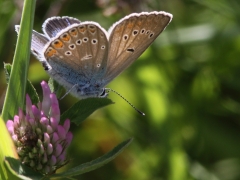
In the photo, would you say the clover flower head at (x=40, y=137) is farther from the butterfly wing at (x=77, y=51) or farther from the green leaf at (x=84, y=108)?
the butterfly wing at (x=77, y=51)

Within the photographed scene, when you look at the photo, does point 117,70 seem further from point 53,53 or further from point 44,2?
point 44,2

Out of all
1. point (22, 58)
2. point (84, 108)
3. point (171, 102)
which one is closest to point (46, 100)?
point (84, 108)

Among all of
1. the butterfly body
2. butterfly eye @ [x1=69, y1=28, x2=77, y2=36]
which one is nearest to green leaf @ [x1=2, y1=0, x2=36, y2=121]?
the butterfly body

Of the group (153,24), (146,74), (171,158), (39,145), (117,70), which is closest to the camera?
(39,145)

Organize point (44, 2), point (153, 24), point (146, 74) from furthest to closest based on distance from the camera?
point (44, 2) → point (146, 74) → point (153, 24)

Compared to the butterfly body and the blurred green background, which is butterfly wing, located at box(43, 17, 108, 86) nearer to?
the butterfly body

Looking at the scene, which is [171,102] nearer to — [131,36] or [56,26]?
[131,36]

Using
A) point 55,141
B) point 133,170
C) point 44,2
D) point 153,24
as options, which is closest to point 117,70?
point 153,24
